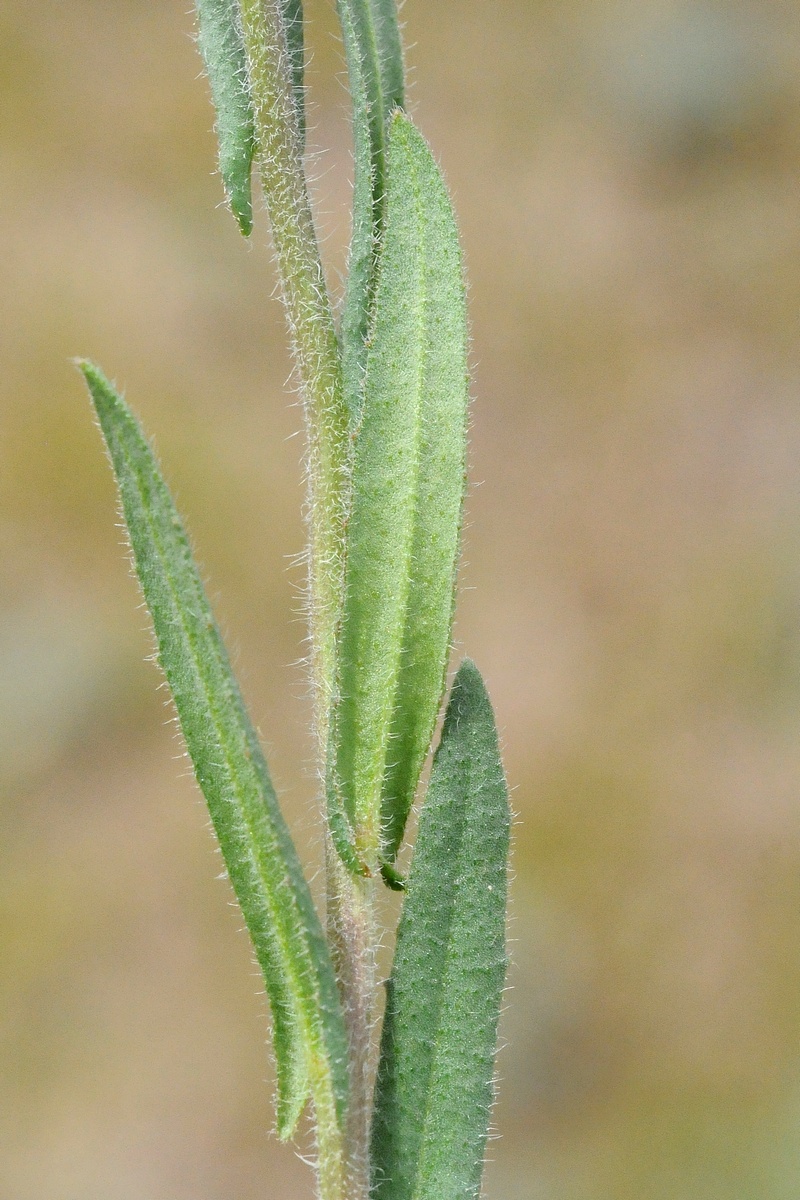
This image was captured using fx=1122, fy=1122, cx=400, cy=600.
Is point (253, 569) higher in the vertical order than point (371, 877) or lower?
higher

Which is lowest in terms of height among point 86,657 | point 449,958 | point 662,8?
point 449,958

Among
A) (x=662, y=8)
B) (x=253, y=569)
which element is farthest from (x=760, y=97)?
(x=253, y=569)

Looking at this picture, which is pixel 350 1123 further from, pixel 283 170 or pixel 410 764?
pixel 283 170

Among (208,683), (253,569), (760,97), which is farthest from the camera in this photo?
(760,97)

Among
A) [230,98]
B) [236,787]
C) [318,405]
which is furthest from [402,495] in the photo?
[230,98]

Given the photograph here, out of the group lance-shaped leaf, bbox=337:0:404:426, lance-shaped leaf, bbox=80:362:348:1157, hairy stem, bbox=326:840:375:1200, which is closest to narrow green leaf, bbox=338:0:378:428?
lance-shaped leaf, bbox=337:0:404:426

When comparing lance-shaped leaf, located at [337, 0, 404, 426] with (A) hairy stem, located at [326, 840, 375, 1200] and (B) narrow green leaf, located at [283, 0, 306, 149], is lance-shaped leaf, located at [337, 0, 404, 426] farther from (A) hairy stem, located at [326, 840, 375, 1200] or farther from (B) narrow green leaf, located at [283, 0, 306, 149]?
(A) hairy stem, located at [326, 840, 375, 1200]

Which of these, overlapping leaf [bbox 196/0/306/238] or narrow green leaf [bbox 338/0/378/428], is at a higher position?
overlapping leaf [bbox 196/0/306/238]

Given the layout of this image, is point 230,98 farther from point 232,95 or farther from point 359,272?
point 359,272
